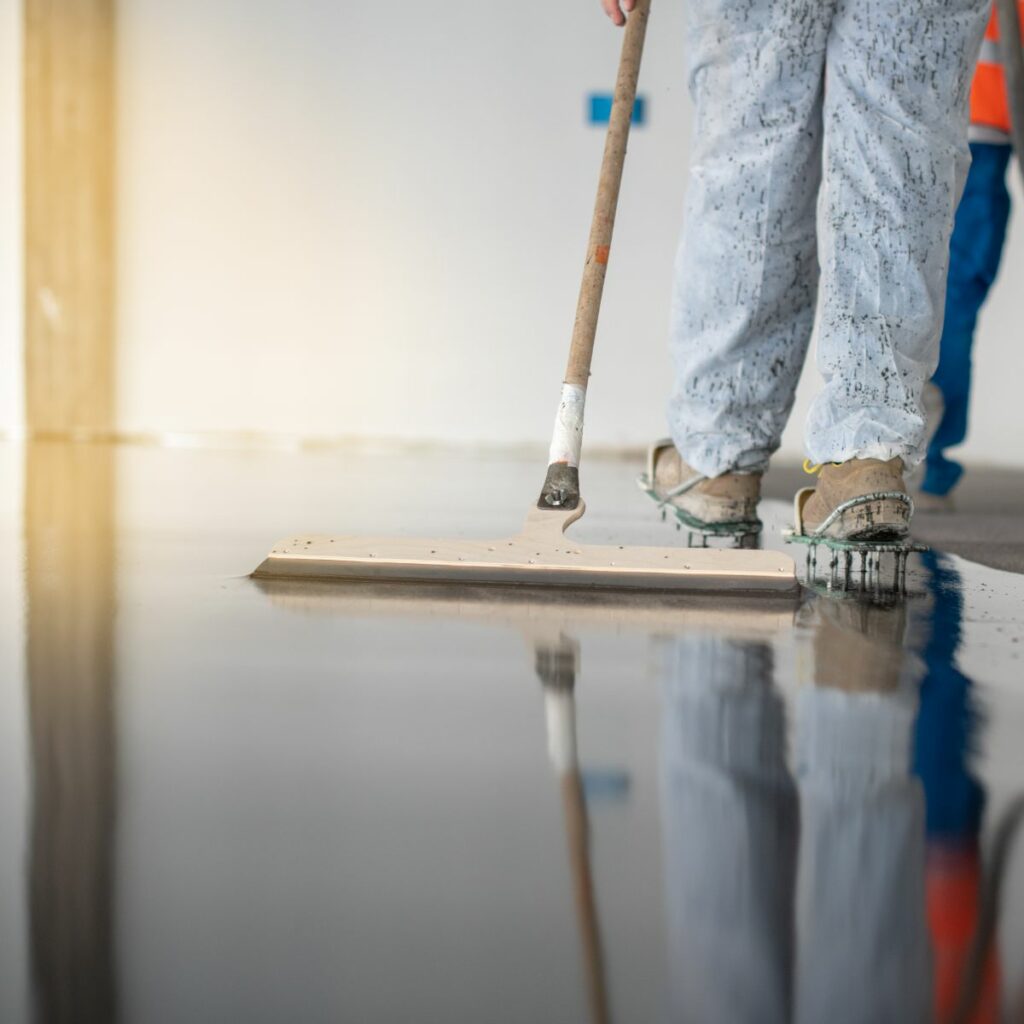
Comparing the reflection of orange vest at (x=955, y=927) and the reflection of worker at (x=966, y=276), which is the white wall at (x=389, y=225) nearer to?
the reflection of worker at (x=966, y=276)

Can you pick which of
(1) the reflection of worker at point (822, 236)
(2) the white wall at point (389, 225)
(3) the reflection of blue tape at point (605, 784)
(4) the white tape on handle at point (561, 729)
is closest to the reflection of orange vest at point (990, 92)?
(1) the reflection of worker at point (822, 236)

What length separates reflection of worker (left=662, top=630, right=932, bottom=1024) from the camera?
432 mm

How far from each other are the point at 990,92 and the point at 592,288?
160 cm

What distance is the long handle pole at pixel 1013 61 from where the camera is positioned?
7.36 ft

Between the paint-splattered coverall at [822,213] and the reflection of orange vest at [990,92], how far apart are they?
1248mm

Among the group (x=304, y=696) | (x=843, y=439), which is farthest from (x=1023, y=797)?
(x=843, y=439)

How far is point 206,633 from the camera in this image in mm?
1018

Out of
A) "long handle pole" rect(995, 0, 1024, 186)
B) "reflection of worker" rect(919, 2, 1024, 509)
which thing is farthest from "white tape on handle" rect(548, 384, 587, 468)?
"reflection of worker" rect(919, 2, 1024, 509)

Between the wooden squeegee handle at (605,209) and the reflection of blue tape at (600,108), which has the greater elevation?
the reflection of blue tape at (600,108)

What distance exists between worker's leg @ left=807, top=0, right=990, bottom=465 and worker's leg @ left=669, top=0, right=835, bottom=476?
3.6 inches

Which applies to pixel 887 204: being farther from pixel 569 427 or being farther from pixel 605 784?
pixel 605 784

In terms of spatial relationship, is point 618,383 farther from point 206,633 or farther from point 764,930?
point 764,930

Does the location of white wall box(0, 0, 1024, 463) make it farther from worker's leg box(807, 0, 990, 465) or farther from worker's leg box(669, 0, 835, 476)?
worker's leg box(807, 0, 990, 465)

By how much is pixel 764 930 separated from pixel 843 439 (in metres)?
1.04
